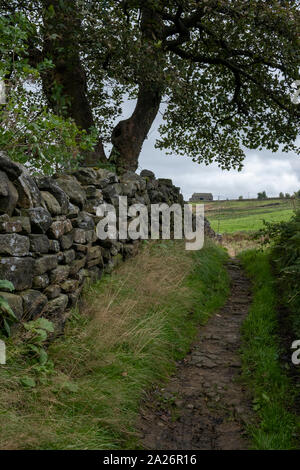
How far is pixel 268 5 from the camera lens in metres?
9.32

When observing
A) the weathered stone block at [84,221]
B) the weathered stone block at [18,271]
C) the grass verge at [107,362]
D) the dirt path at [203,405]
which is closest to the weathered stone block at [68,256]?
the weathered stone block at [84,221]

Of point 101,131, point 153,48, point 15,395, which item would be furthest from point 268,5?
point 15,395

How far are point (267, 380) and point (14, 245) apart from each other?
11.1 feet

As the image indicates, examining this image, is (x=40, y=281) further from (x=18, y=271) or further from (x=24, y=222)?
(x=24, y=222)

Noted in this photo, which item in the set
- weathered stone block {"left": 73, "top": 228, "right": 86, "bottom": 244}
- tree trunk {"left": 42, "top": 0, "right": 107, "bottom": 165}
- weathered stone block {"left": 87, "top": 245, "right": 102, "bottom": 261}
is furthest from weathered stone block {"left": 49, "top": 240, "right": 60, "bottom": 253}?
tree trunk {"left": 42, "top": 0, "right": 107, "bottom": 165}

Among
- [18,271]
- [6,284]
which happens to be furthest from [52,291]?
[6,284]

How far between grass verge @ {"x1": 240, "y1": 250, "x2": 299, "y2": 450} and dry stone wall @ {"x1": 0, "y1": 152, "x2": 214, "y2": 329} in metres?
2.51

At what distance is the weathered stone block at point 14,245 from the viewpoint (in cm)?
386

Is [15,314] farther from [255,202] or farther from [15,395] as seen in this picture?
[255,202]

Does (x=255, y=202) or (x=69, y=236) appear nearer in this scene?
(x=69, y=236)

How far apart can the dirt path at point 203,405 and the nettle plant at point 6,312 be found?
1667 millimetres

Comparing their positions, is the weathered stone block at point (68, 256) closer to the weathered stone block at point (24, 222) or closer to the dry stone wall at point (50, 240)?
the dry stone wall at point (50, 240)

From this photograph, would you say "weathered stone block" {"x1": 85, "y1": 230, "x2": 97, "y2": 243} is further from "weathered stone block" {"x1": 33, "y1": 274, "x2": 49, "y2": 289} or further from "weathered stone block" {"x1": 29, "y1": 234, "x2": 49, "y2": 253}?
"weathered stone block" {"x1": 33, "y1": 274, "x2": 49, "y2": 289}
